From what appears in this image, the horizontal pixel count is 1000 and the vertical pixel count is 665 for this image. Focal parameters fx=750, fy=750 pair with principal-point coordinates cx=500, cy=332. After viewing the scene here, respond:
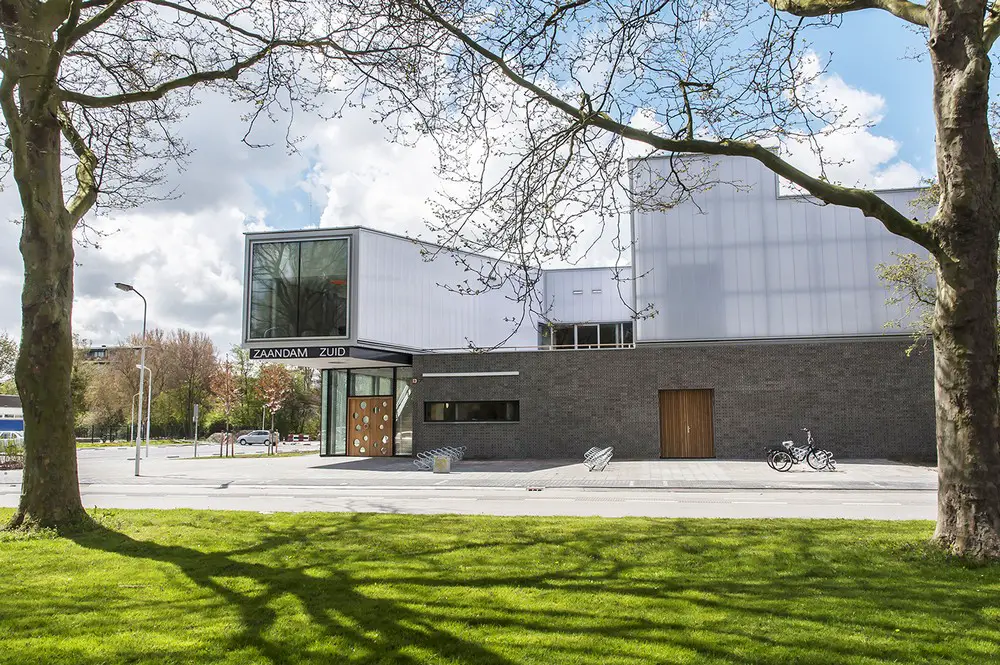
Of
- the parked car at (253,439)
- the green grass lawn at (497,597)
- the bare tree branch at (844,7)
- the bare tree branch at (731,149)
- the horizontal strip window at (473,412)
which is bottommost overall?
the parked car at (253,439)

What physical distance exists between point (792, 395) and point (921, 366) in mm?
4314

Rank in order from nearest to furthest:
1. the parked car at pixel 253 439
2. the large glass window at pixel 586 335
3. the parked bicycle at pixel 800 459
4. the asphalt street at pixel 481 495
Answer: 1. the asphalt street at pixel 481 495
2. the parked bicycle at pixel 800 459
3. the large glass window at pixel 586 335
4. the parked car at pixel 253 439

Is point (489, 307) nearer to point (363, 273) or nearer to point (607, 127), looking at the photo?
point (363, 273)

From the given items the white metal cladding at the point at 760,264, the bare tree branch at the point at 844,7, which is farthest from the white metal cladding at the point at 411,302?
the bare tree branch at the point at 844,7

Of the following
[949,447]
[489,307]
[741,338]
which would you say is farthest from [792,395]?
[949,447]

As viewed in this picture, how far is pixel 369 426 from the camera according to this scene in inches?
1257

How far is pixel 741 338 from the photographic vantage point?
2666 centimetres

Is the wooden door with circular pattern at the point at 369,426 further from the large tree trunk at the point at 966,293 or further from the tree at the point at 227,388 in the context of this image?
the large tree trunk at the point at 966,293

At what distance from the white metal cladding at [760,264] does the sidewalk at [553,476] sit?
5.05m

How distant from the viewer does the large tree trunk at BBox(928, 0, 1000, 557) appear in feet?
23.8

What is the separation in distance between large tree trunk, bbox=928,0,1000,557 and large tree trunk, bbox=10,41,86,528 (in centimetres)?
1030

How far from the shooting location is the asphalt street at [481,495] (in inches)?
543

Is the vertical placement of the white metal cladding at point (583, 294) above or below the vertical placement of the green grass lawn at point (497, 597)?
above

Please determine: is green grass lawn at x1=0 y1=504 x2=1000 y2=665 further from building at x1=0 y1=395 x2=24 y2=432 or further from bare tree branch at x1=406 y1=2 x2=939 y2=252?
building at x1=0 y1=395 x2=24 y2=432
